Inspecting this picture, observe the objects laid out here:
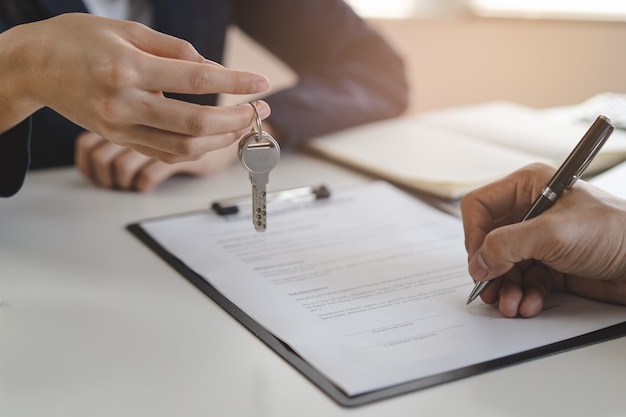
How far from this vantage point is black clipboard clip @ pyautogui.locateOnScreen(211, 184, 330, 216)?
0.87m

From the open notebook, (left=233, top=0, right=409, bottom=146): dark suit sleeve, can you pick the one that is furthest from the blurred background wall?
the open notebook

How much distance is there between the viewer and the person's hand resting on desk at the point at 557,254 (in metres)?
0.60

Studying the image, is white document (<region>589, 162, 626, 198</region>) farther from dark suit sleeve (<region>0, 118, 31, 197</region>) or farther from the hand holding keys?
dark suit sleeve (<region>0, 118, 31, 197</region>)

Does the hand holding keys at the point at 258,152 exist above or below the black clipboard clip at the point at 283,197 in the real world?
above

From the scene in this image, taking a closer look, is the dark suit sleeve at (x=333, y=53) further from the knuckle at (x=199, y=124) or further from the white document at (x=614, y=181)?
the knuckle at (x=199, y=124)

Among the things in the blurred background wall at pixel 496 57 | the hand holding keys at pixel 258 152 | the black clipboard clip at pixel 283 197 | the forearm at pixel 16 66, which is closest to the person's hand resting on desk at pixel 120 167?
the black clipboard clip at pixel 283 197

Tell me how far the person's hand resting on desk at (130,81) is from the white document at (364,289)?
5.7 inches

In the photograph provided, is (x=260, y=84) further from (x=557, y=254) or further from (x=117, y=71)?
(x=557, y=254)

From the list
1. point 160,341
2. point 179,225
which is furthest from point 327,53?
point 160,341

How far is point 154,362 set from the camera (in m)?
0.55

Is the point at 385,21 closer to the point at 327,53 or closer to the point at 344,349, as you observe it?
→ the point at 327,53

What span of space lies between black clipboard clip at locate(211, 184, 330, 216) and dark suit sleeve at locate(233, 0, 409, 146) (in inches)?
12.5

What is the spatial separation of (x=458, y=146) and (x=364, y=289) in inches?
19.2

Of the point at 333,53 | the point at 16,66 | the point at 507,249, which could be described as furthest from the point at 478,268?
the point at 333,53
